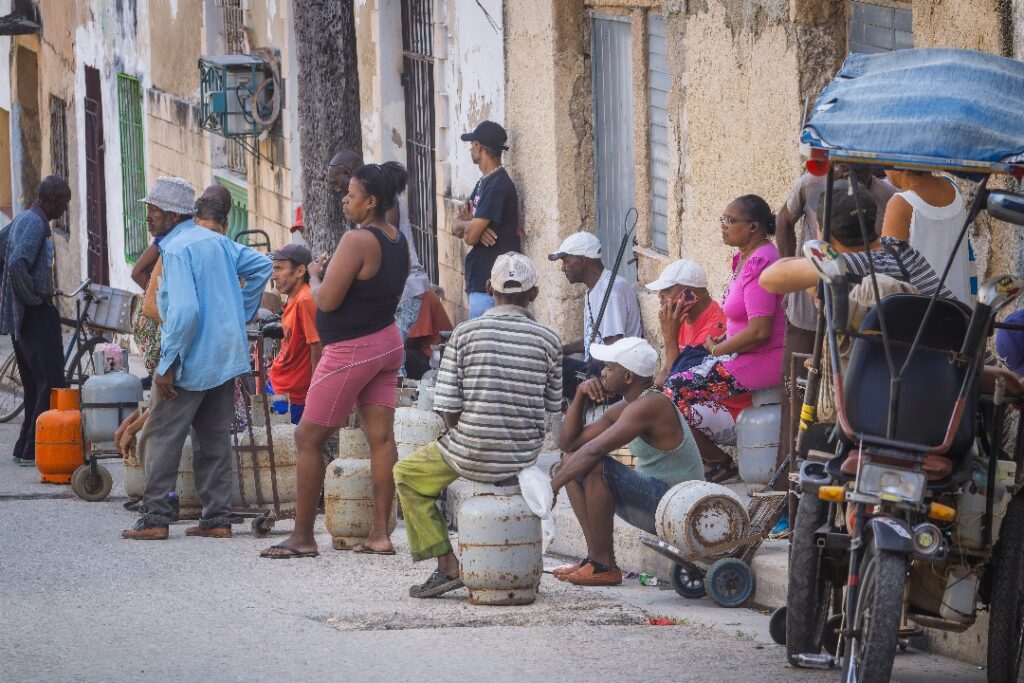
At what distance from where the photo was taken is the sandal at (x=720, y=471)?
9.26 metres

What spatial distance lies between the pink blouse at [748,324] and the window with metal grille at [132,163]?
14744 mm

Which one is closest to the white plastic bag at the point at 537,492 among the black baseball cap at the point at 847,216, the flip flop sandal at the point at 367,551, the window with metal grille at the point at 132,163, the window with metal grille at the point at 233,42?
the flip flop sandal at the point at 367,551

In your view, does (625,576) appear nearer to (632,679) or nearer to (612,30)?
(632,679)

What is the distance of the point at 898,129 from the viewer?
5805 mm

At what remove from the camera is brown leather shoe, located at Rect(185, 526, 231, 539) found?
31.5ft

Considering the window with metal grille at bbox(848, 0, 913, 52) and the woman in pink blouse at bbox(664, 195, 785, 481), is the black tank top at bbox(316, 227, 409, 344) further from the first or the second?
the window with metal grille at bbox(848, 0, 913, 52)

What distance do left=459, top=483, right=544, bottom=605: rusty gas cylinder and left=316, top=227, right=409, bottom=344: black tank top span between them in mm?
1370

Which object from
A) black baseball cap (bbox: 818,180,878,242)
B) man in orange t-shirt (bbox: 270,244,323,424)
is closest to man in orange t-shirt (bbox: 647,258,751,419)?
man in orange t-shirt (bbox: 270,244,323,424)

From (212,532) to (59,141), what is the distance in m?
18.5

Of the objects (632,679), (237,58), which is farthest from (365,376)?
(237,58)

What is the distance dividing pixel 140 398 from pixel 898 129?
21.6ft

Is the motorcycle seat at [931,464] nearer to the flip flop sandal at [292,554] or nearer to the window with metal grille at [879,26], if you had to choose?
the window with metal grille at [879,26]

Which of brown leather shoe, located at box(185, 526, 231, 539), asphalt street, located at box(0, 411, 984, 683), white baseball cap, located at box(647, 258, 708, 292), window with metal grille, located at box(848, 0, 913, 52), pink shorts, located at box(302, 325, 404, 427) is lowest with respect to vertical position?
asphalt street, located at box(0, 411, 984, 683)

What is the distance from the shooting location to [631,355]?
8062 mm
